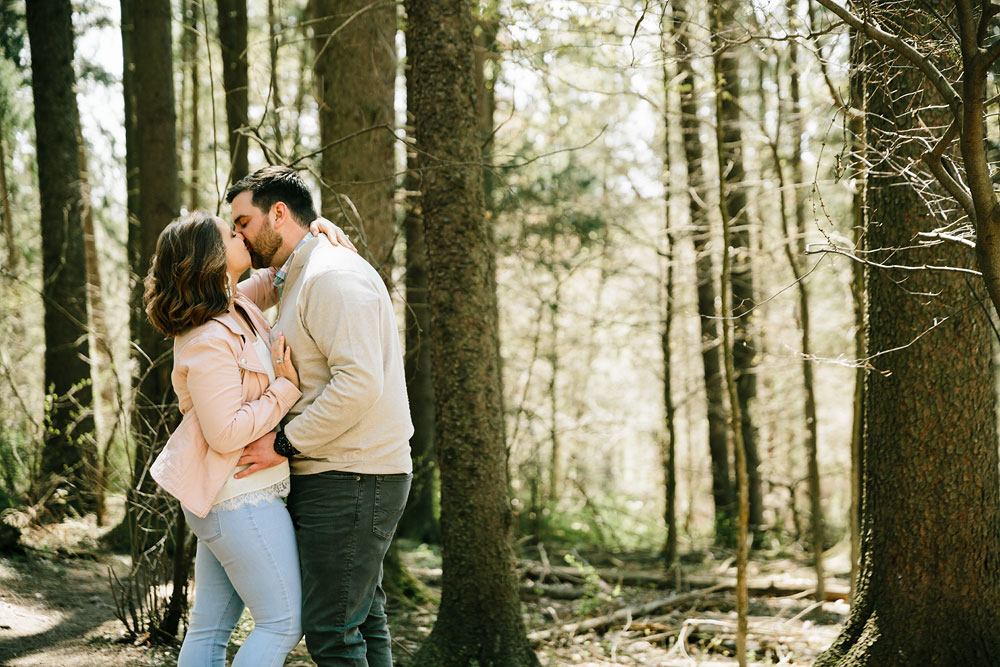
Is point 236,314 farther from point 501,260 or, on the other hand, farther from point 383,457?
point 501,260

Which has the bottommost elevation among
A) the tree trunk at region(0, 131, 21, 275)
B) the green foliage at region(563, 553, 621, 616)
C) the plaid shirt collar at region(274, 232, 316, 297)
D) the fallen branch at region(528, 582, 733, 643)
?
the fallen branch at region(528, 582, 733, 643)

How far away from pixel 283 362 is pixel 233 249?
18.4 inches

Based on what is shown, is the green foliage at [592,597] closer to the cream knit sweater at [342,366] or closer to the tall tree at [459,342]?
the tall tree at [459,342]

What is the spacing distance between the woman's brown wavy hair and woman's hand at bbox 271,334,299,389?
224 mm

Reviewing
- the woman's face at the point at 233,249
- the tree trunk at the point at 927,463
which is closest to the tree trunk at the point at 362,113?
the woman's face at the point at 233,249

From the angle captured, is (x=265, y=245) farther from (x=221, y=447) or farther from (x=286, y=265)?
(x=221, y=447)

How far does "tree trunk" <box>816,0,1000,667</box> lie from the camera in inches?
146

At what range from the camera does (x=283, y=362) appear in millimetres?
2664

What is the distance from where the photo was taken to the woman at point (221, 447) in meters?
2.51

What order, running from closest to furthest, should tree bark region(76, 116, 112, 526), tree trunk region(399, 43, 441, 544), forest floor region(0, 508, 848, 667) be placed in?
1. forest floor region(0, 508, 848, 667)
2. tree bark region(76, 116, 112, 526)
3. tree trunk region(399, 43, 441, 544)

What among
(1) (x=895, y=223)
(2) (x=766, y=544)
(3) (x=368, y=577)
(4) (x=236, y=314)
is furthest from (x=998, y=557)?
(2) (x=766, y=544)

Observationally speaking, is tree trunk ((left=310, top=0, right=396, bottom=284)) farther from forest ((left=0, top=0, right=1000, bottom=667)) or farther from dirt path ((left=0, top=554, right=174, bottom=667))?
dirt path ((left=0, top=554, right=174, bottom=667))

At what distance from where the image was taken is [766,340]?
12.4 metres

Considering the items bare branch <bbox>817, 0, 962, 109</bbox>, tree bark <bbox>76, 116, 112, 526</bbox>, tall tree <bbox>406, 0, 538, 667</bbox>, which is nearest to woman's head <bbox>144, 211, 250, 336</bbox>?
tall tree <bbox>406, 0, 538, 667</bbox>
